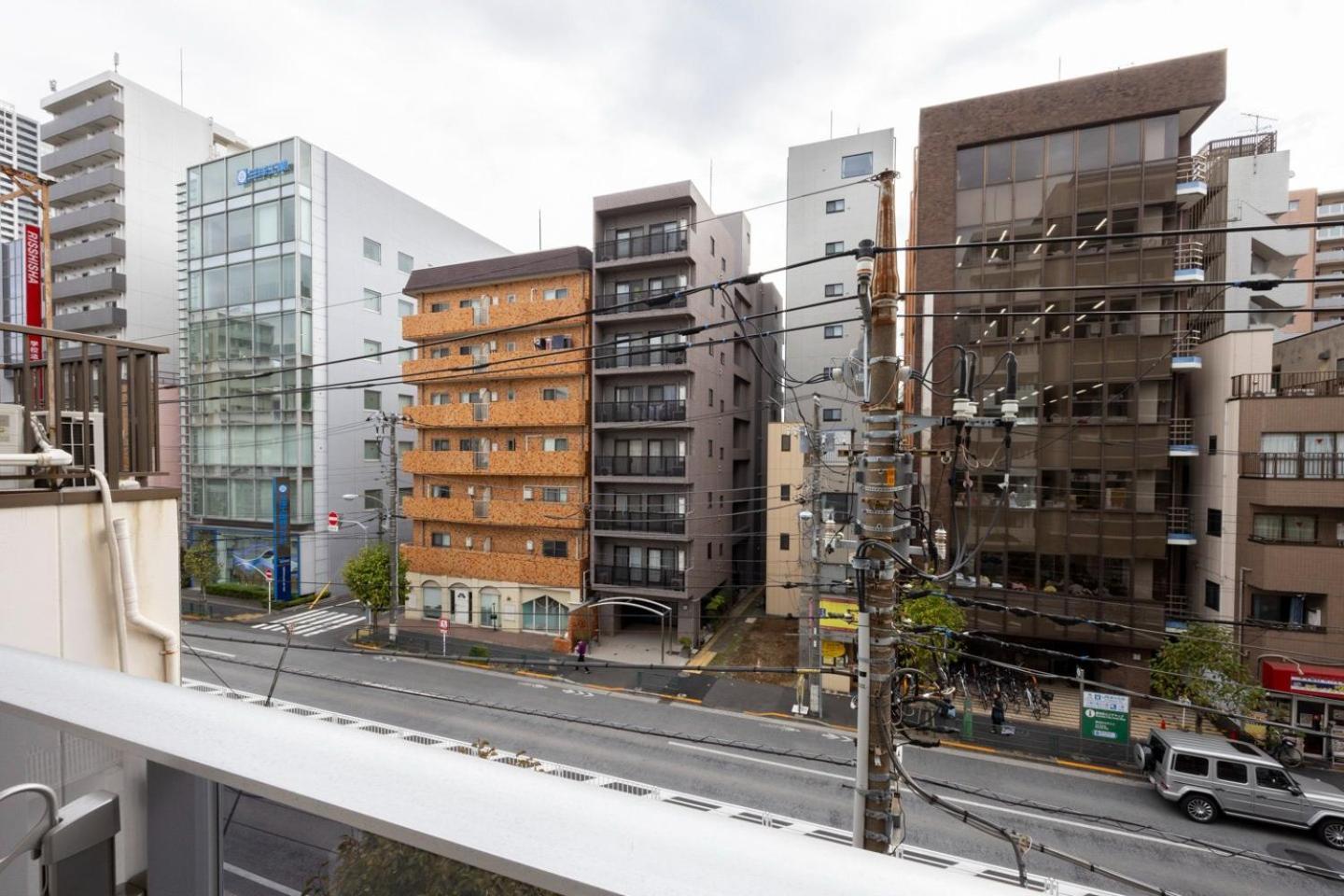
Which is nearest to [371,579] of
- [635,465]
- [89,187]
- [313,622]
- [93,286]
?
[313,622]

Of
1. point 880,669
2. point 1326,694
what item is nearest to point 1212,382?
point 1326,694

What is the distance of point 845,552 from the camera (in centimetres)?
2416

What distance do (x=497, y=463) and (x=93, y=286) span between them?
24.2 meters

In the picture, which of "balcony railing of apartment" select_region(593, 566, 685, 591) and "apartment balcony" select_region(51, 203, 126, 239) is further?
"apartment balcony" select_region(51, 203, 126, 239)

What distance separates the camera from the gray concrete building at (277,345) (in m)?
25.0

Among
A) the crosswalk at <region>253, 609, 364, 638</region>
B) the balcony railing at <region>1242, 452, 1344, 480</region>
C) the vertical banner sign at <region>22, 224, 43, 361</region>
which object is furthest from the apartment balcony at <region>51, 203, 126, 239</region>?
the balcony railing at <region>1242, 452, 1344, 480</region>

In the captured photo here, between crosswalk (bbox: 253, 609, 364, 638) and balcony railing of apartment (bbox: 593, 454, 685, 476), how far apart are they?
11575 mm

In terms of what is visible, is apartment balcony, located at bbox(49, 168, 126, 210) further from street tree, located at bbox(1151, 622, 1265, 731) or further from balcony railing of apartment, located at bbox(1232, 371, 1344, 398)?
balcony railing of apartment, located at bbox(1232, 371, 1344, 398)

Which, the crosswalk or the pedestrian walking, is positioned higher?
the pedestrian walking

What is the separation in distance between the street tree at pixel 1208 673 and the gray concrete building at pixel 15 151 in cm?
5434

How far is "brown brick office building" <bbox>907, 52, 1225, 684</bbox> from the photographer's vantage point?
53.6 feet

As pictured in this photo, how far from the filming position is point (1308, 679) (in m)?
13.8

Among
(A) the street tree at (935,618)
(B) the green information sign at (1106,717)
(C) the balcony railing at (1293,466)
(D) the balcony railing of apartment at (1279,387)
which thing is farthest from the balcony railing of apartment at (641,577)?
(D) the balcony railing of apartment at (1279,387)

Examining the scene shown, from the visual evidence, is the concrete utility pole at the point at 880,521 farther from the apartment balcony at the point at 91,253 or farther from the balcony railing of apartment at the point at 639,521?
the apartment balcony at the point at 91,253
